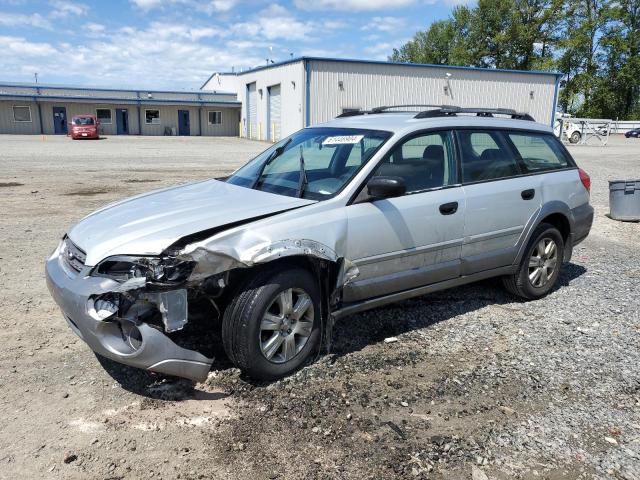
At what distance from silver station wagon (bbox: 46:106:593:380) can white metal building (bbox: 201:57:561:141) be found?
26.7 metres

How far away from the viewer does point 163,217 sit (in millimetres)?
3664

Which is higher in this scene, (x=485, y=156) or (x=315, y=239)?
(x=485, y=156)

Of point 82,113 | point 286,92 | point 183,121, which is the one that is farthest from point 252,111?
point 82,113

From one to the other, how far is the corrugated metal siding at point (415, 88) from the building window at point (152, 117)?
23.9 m

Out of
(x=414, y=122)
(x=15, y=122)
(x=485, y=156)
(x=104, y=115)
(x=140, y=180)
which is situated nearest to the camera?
(x=414, y=122)

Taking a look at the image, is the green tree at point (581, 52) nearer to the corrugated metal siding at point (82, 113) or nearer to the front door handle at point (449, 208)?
the corrugated metal siding at point (82, 113)

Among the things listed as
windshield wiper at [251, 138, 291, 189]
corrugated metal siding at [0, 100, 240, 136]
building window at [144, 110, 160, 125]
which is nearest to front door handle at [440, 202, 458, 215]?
windshield wiper at [251, 138, 291, 189]

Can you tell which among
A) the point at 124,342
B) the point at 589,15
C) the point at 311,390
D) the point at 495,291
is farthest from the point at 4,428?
the point at 589,15

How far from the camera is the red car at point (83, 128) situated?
130ft

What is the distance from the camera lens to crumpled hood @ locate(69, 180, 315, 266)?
11.0 feet

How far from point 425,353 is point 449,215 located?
3.86ft

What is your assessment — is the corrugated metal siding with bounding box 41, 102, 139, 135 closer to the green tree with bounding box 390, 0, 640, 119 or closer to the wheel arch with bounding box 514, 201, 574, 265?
the green tree with bounding box 390, 0, 640, 119

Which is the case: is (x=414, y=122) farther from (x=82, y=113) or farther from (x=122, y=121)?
(x=82, y=113)

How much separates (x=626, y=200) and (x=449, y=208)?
7.08m
